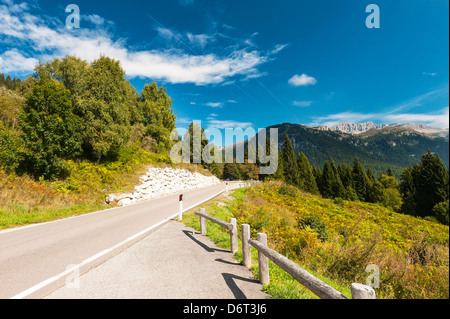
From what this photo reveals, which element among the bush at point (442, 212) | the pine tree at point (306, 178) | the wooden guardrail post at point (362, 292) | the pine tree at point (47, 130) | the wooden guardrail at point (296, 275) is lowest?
the bush at point (442, 212)

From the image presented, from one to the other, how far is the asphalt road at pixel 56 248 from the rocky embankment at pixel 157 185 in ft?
17.6

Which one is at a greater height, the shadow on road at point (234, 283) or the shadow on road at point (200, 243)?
the shadow on road at point (234, 283)

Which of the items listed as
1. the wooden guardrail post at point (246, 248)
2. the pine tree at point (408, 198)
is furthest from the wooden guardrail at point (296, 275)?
the pine tree at point (408, 198)

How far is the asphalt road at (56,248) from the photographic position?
3684 millimetres

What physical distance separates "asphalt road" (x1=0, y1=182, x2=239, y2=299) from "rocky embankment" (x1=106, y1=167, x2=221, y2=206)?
17.6 feet

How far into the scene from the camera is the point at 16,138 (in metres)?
12.9

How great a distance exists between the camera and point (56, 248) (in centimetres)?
557

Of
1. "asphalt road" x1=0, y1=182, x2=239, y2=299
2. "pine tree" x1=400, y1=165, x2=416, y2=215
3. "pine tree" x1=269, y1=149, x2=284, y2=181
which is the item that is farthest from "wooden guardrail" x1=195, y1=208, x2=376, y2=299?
"pine tree" x1=400, y1=165, x2=416, y2=215

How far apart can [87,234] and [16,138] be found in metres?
11.0

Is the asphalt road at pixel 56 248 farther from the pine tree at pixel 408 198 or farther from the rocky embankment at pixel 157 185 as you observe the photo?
the pine tree at pixel 408 198

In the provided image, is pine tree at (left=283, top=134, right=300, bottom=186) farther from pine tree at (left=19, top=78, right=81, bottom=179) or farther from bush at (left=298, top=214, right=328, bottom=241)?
pine tree at (left=19, top=78, right=81, bottom=179)

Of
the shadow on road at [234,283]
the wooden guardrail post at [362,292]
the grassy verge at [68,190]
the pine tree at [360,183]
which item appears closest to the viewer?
the wooden guardrail post at [362,292]

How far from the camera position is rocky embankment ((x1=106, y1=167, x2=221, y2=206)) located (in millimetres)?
14733

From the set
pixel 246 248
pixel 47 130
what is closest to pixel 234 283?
pixel 246 248
